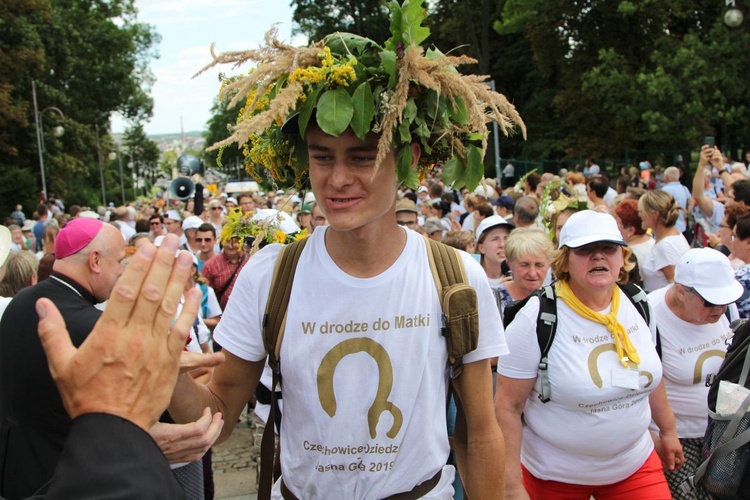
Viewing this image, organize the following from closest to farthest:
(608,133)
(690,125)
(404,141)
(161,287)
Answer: (161,287) < (404,141) < (690,125) < (608,133)

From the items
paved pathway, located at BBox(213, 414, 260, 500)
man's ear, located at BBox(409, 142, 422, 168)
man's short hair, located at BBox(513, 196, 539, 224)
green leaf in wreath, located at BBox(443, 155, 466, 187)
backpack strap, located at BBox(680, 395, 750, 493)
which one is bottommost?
paved pathway, located at BBox(213, 414, 260, 500)

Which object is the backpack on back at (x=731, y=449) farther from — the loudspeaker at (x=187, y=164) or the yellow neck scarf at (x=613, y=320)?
the loudspeaker at (x=187, y=164)

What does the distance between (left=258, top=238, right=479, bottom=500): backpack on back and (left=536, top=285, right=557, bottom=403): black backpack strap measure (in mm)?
1154

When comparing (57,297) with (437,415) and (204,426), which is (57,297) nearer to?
(204,426)

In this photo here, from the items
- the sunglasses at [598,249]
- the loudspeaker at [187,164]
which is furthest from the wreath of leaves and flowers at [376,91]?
the loudspeaker at [187,164]

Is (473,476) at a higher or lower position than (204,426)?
lower

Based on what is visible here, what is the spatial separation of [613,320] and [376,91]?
203 cm

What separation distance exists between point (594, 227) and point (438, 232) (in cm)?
500

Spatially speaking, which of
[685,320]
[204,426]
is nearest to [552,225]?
[685,320]

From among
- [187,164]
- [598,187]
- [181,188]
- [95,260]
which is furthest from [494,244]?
[187,164]

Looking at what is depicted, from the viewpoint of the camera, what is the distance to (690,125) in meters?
24.9

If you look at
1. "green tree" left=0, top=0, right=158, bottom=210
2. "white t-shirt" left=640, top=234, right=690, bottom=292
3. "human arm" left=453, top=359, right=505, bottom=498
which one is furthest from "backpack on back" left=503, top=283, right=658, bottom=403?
"green tree" left=0, top=0, right=158, bottom=210

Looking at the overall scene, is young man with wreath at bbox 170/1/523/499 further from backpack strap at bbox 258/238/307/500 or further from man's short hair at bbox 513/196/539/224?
man's short hair at bbox 513/196/539/224

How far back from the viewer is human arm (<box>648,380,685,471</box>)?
4.05 metres
